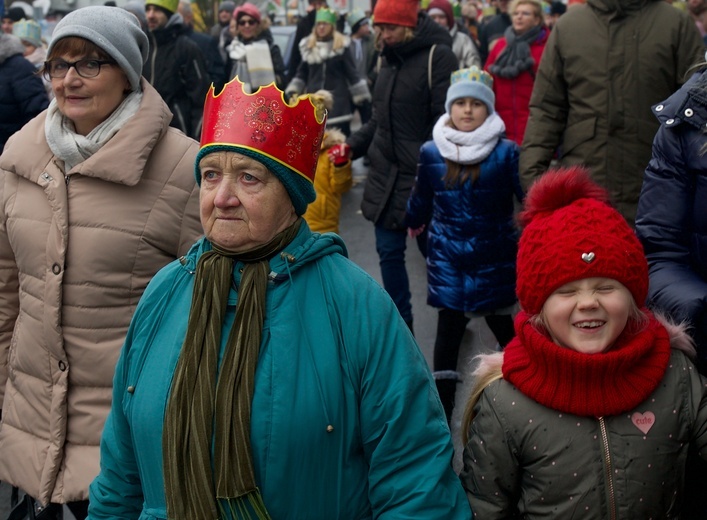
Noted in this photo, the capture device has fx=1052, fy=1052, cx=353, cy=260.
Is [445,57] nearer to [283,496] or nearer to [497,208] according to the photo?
[497,208]

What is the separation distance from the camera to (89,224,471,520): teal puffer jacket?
2285 mm

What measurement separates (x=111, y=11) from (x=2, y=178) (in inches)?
26.6

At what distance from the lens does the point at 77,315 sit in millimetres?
3344

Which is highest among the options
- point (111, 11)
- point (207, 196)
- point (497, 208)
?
point (111, 11)

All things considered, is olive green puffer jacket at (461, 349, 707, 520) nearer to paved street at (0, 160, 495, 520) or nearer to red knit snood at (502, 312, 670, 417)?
red knit snood at (502, 312, 670, 417)

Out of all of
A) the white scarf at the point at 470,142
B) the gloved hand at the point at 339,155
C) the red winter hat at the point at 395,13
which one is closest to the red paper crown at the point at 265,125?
the white scarf at the point at 470,142

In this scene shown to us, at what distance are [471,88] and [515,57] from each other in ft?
10.3

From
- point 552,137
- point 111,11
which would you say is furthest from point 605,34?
point 111,11

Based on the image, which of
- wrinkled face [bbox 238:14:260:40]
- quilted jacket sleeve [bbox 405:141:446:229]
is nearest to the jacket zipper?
quilted jacket sleeve [bbox 405:141:446:229]

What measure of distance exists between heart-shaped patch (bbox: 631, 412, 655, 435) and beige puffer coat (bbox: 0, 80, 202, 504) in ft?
4.86

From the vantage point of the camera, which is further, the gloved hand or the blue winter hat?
the gloved hand

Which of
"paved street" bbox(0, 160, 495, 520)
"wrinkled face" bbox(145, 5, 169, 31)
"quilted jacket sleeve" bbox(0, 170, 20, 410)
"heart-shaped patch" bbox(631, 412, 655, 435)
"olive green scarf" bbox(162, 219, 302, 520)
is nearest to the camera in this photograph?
"olive green scarf" bbox(162, 219, 302, 520)

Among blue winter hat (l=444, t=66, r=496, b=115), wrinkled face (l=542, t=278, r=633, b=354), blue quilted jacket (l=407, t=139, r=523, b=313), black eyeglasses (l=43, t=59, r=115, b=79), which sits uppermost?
black eyeglasses (l=43, t=59, r=115, b=79)

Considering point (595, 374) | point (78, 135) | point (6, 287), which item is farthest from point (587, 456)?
point (6, 287)
